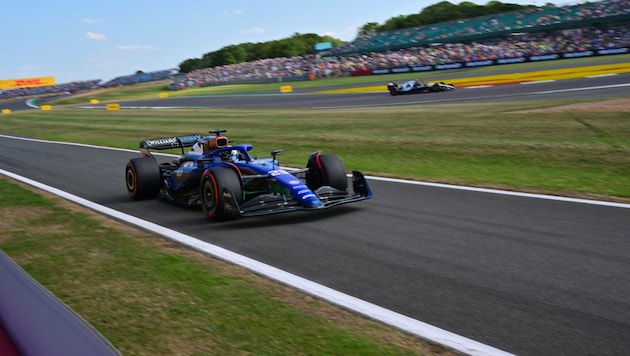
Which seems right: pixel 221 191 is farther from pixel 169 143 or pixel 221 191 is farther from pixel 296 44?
pixel 296 44

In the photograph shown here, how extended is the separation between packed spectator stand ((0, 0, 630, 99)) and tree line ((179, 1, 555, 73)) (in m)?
17.2

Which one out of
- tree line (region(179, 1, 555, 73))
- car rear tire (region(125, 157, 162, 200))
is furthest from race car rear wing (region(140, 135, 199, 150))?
tree line (region(179, 1, 555, 73))

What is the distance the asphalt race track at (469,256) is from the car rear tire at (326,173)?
16.4 inches

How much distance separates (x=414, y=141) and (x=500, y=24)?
4232 cm

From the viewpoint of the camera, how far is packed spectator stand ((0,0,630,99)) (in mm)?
46469

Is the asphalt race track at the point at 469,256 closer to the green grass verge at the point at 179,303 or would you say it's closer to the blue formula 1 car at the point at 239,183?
the blue formula 1 car at the point at 239,183

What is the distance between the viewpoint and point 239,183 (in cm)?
885

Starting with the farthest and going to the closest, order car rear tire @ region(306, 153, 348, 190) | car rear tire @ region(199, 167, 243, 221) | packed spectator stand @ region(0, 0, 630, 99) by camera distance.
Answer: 1. packed spectator stand @ region(0, 0, 630, 99)
2. car rear tire @ region(306, 153, 348, 190)
3. car rear tire @ region(199, 167, 243, 221)

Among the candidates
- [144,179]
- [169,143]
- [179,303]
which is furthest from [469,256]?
[169,143]

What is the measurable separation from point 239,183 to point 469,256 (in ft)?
11.6

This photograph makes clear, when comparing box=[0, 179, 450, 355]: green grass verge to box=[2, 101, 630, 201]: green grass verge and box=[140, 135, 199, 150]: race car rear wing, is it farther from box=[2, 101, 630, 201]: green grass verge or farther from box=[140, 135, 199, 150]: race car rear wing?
box=[2, 101, 630, 201]: green grass verge

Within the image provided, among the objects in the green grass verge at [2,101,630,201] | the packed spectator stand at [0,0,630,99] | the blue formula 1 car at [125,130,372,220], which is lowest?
the green grass verge at [2,101,630,201]

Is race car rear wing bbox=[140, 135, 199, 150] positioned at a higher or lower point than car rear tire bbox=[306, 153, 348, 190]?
higher

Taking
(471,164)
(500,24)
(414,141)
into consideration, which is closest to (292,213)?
(471,164)
